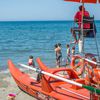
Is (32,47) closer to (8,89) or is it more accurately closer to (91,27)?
(8,89)

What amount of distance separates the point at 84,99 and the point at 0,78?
8181mm

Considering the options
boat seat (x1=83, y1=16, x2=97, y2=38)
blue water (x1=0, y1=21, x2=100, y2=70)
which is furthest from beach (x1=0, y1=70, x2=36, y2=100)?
blue water (x1=0, y1=21, x2=100, y2=70)

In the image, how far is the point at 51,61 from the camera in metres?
29.0

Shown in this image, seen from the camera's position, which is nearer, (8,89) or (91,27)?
(91,27)

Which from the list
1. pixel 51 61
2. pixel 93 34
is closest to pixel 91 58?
pixel 93 34

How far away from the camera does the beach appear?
52.7 feet

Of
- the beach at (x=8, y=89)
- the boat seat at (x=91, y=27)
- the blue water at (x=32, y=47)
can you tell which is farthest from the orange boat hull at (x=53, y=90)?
the blue water at (x=32, y=47)

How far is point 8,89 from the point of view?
17.5 meters

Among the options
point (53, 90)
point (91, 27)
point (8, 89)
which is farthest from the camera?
point (8, 89)

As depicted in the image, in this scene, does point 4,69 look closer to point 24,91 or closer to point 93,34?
point 24,91

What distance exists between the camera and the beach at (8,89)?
16.1m

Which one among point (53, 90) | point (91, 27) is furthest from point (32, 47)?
point (53, 90)

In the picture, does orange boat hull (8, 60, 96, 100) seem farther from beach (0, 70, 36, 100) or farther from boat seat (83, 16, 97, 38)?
boat seat (83, 16, 97, 38)

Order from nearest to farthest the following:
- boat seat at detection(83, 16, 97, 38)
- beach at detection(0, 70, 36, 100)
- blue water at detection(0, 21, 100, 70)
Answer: boat seat at detection(83, 16, 97, 38), beach at detection(0, 70, 36, 100), blue water at detection(0, 21, 100, 70)
